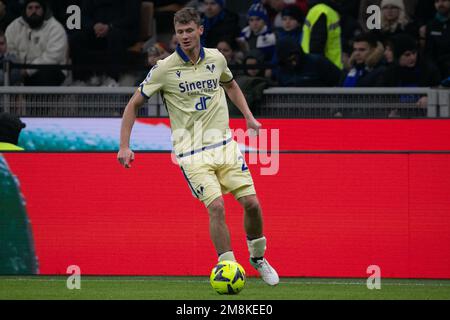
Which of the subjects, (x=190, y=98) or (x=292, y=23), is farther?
(x=292, y=23)

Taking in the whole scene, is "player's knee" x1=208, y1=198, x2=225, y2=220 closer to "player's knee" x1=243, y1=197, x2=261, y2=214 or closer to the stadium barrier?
"player's knee" x1=243, y1=197, x2=261, y2=214

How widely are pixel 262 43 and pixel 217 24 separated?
73 cm

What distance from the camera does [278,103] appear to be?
1404 cm

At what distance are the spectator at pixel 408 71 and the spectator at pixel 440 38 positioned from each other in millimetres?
342

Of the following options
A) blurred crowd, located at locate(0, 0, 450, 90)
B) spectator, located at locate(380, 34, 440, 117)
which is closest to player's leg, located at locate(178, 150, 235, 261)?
blurred crowd, located at locate(0, 0, 450, 90)

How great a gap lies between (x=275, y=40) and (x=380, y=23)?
1.54m

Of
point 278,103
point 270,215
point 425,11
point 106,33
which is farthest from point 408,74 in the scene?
point 106,33

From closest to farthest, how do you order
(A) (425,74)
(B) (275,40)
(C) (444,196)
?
(C) (444,196)
(A) (425,74)
(B) (275,40)

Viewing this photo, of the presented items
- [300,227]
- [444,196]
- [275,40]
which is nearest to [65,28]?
[275,40]

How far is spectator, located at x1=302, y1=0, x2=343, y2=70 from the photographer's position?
15016 millimetres

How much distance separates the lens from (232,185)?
977 centimetres

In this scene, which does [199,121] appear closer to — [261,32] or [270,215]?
[270,215]

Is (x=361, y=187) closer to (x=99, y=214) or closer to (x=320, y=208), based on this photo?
(x=320, y=208)

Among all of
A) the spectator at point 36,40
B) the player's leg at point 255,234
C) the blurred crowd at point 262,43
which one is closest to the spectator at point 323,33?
the blurred crowd at point 262,43
